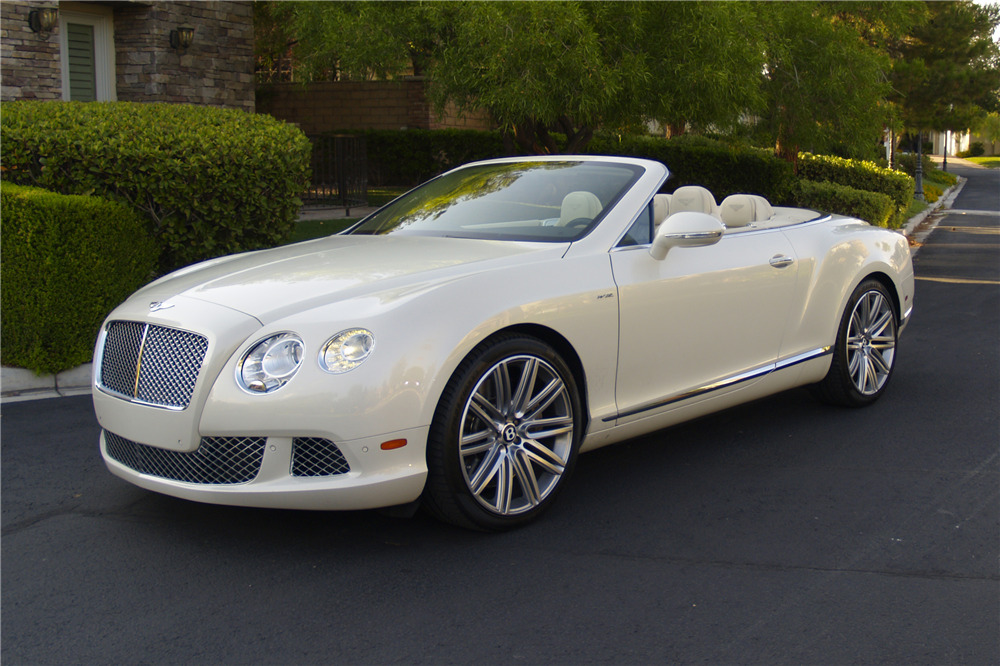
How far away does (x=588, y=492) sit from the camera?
4.75m

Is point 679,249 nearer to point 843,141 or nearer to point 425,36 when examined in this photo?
point 425,36

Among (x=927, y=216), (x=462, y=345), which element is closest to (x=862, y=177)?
(x=927, y=216)

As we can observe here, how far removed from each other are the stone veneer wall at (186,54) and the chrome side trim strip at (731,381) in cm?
1330

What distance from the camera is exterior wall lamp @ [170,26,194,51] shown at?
1639 cm

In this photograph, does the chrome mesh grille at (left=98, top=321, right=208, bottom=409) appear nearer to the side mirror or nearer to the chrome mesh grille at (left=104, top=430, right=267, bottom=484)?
the chrome mesh grille at (left=104, top=430, right=267, bottom=484)

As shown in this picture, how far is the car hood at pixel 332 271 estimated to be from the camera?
156 inches

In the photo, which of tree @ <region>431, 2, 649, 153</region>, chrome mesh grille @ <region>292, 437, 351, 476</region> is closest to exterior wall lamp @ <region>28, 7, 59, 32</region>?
tree @ <region>431, 2, 649, 153</region>

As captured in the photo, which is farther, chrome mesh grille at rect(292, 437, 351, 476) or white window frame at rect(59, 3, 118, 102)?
white window frame at rect(59, 3, 118, 102)

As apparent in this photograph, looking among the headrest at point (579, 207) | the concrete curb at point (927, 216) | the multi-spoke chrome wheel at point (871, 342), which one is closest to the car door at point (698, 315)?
the headrest at point (579, 207)

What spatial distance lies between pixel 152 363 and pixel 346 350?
2.71 ft

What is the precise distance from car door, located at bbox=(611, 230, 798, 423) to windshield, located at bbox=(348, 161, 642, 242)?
37 cm

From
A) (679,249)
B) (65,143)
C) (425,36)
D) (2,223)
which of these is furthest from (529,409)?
(425,36)

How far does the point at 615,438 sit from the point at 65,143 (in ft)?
17.4

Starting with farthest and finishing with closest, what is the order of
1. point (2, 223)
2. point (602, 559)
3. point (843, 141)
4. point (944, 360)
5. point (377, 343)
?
point (843, 141) → point (944, 360) → point (2, 223) → point (602, 559) → point (377, 343)
